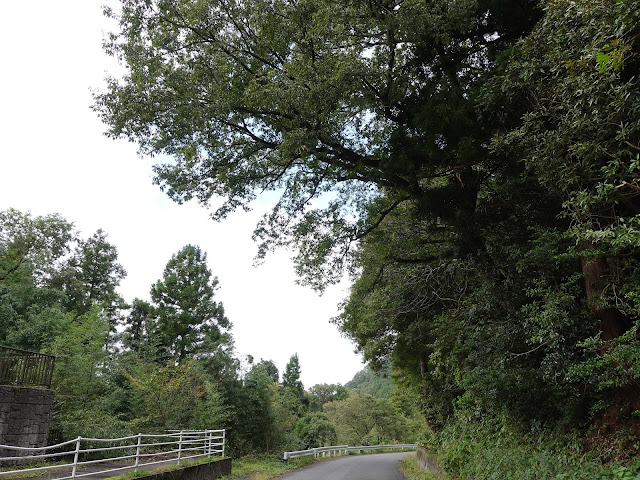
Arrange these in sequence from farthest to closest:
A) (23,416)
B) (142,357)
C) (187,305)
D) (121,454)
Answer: (187,305) → (142,357) → (121,454) → (23,416)

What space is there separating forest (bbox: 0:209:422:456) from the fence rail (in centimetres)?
204

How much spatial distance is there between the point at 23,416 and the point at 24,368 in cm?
161

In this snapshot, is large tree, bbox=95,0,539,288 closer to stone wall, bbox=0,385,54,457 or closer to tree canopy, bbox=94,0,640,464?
tree canopy, bbox=94,0,640,464

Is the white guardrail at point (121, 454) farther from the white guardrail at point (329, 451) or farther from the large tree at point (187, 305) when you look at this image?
the large tree at point (187, 305)

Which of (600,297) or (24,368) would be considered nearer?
(600,297)

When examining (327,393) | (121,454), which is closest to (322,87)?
(121,454)

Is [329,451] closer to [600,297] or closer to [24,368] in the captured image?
[24,368]

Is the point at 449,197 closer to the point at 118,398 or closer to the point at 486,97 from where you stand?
the point at 486,97

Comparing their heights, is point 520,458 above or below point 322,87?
below

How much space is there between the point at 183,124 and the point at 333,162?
3415mm

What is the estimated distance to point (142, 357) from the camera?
22688mm

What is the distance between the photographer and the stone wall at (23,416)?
8.80 meters

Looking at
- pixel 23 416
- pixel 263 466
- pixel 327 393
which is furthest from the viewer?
pixel 327 393

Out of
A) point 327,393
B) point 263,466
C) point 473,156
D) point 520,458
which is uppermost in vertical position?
point 473,156
